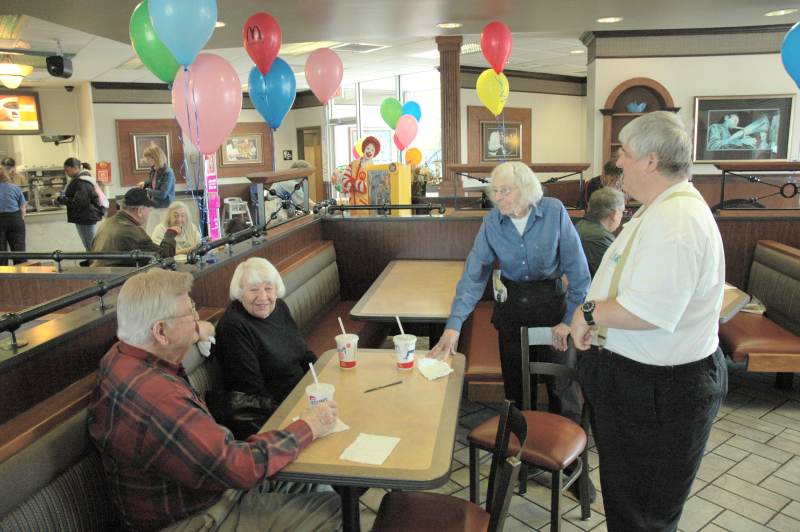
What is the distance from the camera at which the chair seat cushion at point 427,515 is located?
5.85 feet

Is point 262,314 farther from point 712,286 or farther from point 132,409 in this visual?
point 712,286

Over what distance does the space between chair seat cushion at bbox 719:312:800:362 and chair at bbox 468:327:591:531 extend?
1595mm

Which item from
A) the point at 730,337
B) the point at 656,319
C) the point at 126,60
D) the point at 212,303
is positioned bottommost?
the point at 730,337

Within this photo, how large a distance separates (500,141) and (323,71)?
603 centimetres

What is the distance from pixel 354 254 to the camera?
5004 mm

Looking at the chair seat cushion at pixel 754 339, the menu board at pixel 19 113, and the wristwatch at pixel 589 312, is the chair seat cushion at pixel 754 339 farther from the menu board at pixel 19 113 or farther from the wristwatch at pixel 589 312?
the menu board at pixel 19 113

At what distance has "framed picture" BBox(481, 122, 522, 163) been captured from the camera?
37.0ft

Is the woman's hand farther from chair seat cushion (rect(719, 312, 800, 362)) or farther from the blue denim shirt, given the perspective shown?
chair seat cushion (rect(719, 312, 800, 362))

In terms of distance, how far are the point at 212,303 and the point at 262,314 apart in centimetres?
50

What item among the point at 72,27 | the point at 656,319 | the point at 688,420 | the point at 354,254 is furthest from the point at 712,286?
the point at 72,27

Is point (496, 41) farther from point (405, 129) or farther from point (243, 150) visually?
point (243, 150)

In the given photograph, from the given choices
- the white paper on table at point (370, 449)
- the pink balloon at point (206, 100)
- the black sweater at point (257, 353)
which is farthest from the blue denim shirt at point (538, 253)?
the pink balloon at point (206, 100)

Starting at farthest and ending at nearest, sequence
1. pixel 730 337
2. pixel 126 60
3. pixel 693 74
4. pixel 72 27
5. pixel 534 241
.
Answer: pixel 126 60, pixel 693 74, pixel 72 27, pixel 730 337, pixel 534 241

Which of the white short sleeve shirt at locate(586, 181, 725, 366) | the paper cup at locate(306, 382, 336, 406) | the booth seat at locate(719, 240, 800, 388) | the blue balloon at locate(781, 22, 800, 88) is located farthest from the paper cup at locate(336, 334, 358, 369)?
the blue balloon at locate(781, 22, 800, 88)
